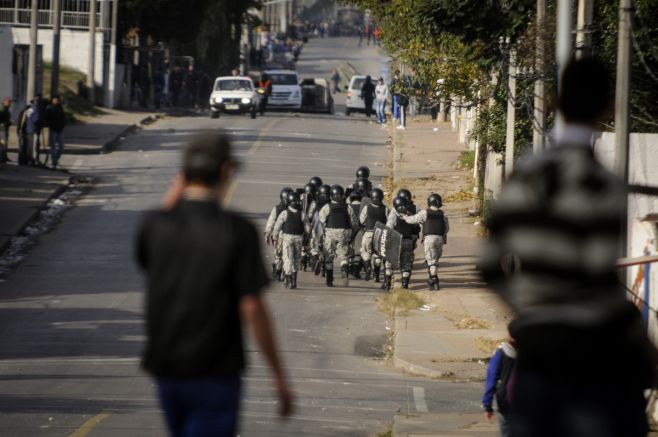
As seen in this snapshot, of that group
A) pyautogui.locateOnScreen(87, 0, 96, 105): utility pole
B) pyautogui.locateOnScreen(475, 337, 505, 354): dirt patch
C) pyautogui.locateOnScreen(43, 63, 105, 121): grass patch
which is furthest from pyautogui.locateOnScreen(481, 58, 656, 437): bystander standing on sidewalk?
pyautogui.locateOnScreen(87, 0, 96, 105): utility pole

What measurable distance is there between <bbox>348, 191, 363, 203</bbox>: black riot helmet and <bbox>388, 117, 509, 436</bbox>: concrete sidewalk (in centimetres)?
163

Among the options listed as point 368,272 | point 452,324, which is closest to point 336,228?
point 368,272

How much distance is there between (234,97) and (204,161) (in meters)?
46.7

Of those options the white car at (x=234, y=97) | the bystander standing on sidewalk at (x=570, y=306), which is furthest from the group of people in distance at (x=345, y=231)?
the white car at (x=234, y=97)

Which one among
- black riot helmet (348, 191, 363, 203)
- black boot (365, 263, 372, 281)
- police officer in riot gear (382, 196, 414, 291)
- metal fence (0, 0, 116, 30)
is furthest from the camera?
metal fence (0, 0, 116, 30)

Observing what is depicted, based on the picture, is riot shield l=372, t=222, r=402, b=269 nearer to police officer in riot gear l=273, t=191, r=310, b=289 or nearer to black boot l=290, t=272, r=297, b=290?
police officer in riot gear l=273, t=191, r=310, b=289

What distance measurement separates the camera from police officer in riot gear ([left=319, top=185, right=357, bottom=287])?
22719mm

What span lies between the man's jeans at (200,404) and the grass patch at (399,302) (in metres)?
15.5

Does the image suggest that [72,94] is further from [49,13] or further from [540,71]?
[540,71]

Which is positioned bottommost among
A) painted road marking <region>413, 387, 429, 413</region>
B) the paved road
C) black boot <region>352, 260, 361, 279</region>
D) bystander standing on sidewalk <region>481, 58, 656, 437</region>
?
painted road marking <region>413, 387, 429, 413</region>

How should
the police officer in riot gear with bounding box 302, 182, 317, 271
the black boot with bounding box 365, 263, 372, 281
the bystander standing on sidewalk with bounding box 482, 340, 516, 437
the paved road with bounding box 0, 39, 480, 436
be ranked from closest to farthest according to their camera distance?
the bystander standing on sidewalk with bounding box 482, 340, 516, 437
the paved road with bounding box 0, 39, 480, 436
the police officer in riot gear with bounding box 302, 182, 317, 271
the black boot with bounding box 365, 263, 372, 281

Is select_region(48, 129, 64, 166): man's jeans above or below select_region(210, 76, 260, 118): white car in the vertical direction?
below

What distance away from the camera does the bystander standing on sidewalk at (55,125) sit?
3291 cm

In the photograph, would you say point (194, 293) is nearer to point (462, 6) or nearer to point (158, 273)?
point (158, 273)
